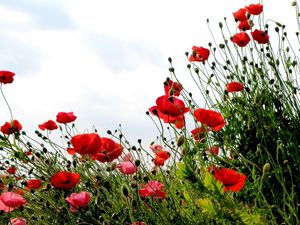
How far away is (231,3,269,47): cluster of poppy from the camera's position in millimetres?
3643

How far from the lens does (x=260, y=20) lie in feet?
13.2

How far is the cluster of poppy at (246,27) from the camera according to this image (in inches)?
143

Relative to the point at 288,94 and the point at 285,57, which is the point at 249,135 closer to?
the point at 288,94

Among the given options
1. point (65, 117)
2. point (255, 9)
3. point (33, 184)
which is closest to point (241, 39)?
point (255, 9)

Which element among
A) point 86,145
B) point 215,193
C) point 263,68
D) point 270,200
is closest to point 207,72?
point 263,68

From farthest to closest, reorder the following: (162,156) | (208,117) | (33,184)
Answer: (33,184), (162,156), (208,117)

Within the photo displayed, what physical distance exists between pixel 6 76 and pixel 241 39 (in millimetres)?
1594

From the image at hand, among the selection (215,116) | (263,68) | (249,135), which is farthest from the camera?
(263,68)

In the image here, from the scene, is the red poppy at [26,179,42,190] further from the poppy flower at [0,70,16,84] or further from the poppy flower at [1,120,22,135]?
the poppy flower at [0,70,16,84]

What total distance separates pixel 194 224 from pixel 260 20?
2073 millimetres

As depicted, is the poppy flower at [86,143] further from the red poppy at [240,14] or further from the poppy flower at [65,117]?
the red poppy at [240,14]

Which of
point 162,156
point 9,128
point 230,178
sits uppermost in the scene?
point 9,128

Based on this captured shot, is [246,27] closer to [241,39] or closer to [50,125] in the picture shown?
[241,39]

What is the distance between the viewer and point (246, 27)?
151 inches
